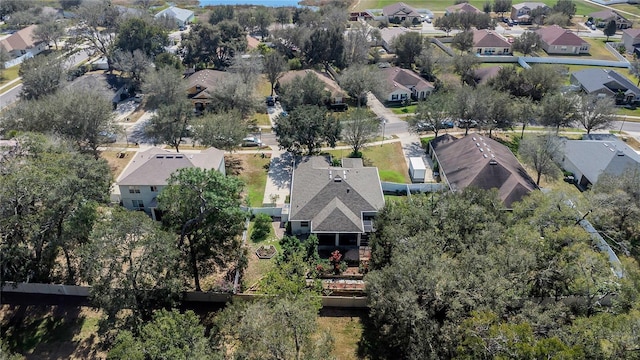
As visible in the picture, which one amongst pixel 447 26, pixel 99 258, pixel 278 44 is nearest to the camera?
pixel 99 258

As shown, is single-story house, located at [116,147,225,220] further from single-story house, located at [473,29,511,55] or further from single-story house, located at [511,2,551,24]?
single-story house, located at [511,2,551,24]

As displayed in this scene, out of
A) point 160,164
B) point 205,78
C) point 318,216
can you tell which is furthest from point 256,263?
point 205,78

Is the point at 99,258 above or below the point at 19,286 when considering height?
above

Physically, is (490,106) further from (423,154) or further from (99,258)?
(99,258)

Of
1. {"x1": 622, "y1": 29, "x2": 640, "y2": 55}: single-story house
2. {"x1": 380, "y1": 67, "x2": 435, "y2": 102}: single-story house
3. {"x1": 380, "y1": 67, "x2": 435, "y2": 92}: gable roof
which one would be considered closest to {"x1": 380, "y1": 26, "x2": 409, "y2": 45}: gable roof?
{"x1": 380, "y1": 67, "x2": 435, "y2": 92}: gable roof

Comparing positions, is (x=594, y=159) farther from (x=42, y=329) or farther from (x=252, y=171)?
(x=42, y=329)

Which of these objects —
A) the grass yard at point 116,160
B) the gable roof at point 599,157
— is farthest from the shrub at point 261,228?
the gable roof at point 599,157

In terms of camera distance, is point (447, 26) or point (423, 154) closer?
point (423, 154)

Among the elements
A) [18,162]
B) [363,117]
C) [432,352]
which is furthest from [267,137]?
[432,352]
